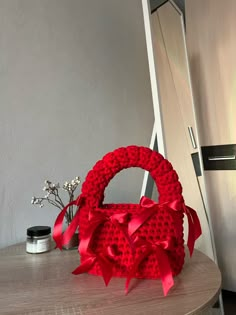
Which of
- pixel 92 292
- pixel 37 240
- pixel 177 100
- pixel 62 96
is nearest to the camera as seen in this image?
pixel 92 292

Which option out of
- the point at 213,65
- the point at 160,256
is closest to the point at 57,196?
the point at 160,256

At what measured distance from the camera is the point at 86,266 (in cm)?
67

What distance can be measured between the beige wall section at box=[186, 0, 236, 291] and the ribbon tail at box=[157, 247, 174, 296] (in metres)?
1.28

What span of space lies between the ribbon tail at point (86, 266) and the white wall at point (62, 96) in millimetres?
359

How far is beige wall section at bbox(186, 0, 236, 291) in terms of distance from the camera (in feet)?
5.78

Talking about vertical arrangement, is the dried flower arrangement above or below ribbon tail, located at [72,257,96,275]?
above

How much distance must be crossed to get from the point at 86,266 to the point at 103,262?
2.1 inches

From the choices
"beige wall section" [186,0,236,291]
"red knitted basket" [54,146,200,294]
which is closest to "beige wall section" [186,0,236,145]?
"beige wall section" [186,0,236,291]

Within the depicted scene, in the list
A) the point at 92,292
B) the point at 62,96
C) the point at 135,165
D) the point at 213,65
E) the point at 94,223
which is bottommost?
the point at 92,292

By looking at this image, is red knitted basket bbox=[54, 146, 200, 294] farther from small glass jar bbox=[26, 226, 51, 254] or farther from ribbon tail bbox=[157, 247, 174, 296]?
small glass jar bbox=[26, 226, 51, 254]

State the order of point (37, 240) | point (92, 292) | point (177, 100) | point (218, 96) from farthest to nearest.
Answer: point (218, 96) → point (177, 100) → point (37, 240) → point (92, 292)

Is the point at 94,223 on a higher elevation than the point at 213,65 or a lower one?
lower

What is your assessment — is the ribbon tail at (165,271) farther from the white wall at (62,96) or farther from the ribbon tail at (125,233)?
the white wall at (62,96)

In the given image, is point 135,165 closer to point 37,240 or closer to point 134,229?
point 134,229
